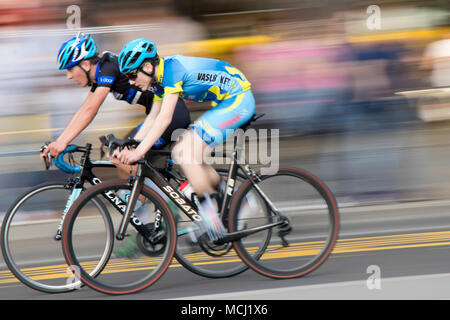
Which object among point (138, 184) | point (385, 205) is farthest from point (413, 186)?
point (138, 184)

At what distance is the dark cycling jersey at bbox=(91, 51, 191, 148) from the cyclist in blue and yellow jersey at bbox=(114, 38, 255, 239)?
0.68 feet

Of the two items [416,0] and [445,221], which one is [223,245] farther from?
[416,0]

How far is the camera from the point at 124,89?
483 cm

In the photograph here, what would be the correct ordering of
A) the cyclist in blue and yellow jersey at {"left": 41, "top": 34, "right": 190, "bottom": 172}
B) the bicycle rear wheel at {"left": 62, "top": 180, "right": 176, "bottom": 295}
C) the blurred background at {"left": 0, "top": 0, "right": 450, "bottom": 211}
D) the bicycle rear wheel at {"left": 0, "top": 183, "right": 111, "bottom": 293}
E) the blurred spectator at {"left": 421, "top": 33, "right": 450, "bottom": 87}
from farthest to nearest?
the blurred spectator at {"left": 421, "top": 33, "right": 450, "bottom": 87} < the blurred background at {"left": 0, "top": 0, "right": 450, "bottom": 211} < the cyclist in blue and yellow jersey at {"left": 41, "top": 34, "right": 190, "bottom": 172} < the bicycle rear wheel at {"left": 0, "top": 183, "right": 111, "bottom": 293} < the bicycle rear wheel at {"left": 62, "top": 180, "right": 176, "bottom": 295}

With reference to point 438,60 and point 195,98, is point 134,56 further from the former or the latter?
point 438,60

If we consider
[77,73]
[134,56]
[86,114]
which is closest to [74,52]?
[77,73]

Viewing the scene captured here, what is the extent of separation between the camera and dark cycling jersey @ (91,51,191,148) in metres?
4.60

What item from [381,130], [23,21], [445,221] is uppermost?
[23,21]

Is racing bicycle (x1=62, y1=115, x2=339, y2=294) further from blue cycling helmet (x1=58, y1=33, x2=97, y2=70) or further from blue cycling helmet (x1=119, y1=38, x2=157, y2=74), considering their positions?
blue cycling helmet (x1=58, y1=33, x2=97, y2=70)

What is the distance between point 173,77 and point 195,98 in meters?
0.34

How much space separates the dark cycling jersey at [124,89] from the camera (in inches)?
181

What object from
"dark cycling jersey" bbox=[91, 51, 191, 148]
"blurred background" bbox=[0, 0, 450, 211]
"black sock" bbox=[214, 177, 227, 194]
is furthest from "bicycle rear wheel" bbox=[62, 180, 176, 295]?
"blurred background" bbox=[0, 0, 450, 211]
